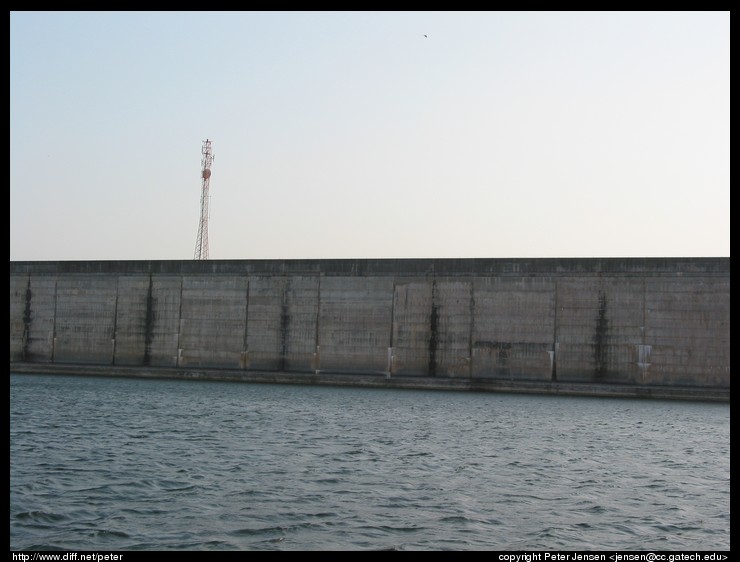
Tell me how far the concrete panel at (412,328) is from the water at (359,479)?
1135 centimetres

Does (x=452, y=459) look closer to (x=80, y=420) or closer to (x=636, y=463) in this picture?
(x=636, y=463)

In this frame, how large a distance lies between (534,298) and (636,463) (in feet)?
70.3

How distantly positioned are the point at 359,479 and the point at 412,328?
87.0 ft

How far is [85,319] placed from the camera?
4756 centimetres

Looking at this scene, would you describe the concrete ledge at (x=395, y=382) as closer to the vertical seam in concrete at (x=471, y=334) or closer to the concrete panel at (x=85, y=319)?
the vertical seam in concrete at (x=471, y=334)

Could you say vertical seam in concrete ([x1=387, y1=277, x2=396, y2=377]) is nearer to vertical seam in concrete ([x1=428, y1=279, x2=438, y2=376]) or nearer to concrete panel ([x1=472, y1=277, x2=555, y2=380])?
vertical seam in concrete ([x1=428, y1=279, x2=438, y2=376])

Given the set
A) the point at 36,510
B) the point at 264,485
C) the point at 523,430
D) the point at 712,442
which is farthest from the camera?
the point at 523,430

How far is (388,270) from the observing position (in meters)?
42.9

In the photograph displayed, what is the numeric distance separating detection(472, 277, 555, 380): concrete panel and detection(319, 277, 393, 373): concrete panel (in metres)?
4.41

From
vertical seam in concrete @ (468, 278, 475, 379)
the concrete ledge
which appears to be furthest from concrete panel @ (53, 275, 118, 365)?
vertical seam in concrete @ (468, 278, 475, 379)

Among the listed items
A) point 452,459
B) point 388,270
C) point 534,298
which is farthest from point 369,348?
point 452,459

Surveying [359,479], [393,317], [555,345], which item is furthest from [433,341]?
[359,479]

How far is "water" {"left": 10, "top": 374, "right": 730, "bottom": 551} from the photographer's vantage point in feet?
38.4

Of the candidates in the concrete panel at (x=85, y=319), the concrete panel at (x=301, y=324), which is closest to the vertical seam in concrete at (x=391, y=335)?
the concrete panel at (x=301, y=324)
